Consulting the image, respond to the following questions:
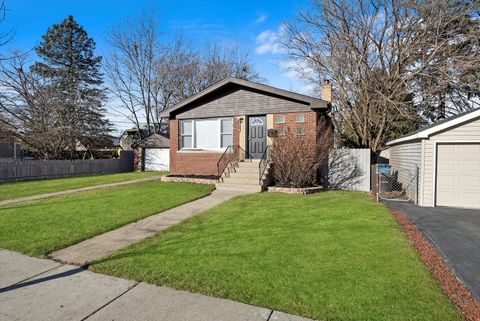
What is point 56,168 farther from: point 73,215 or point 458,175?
point 458,175

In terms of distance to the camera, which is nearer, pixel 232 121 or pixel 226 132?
pixel 232 121

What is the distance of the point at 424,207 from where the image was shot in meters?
8.09

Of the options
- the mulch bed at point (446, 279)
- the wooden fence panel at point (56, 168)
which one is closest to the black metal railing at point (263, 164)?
the mulch bed at point (446, 279)

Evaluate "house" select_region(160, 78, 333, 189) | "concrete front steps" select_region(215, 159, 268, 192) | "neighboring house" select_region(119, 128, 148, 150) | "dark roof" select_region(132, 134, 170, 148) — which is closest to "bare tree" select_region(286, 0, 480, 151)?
"house" select_region(160, 78, 333, 189)

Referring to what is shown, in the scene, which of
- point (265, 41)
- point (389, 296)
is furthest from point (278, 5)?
point (389, 296)

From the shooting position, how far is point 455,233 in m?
5.56

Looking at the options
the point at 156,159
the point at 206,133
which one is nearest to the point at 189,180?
the point at 206,133

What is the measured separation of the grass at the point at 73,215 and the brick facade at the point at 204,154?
332 cm

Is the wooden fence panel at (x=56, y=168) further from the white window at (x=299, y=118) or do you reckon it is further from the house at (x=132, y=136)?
the white window at (x=299, y=118)

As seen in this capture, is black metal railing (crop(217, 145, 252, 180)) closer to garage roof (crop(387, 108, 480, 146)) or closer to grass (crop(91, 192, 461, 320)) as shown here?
grass (crop(91, 192, 461, 320))

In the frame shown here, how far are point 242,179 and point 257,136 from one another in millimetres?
2736

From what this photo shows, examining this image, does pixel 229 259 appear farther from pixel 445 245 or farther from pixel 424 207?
pixel 424 207

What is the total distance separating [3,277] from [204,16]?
56.0ft

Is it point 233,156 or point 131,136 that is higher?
Result: point 131,136
